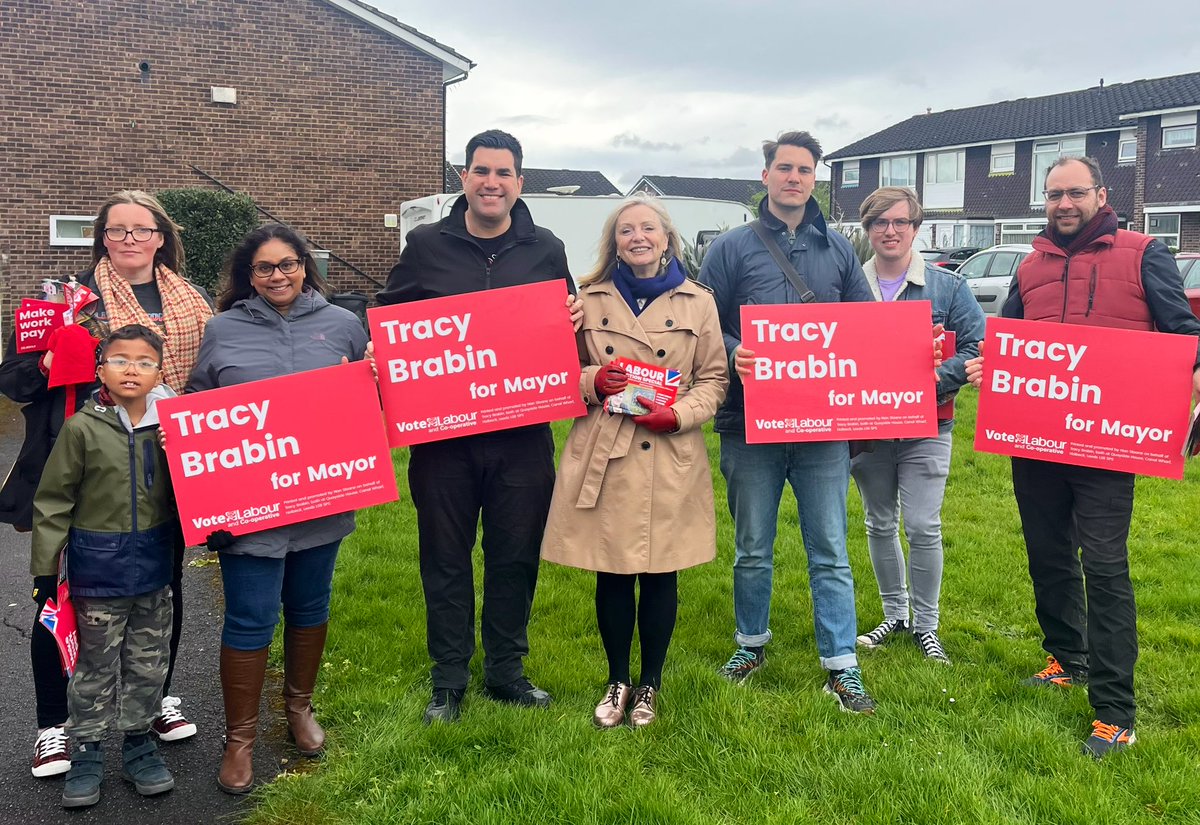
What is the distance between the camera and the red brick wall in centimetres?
1630

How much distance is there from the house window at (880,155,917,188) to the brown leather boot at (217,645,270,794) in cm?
4924

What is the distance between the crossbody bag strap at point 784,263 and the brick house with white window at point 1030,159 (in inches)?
1444

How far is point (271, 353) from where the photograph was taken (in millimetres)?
3779

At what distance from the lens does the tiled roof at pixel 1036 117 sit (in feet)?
126

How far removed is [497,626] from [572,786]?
1022 mm

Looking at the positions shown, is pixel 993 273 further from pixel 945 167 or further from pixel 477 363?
pixel 945 167

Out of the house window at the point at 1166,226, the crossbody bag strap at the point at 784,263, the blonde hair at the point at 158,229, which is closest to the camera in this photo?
the blonde hair at the point at 158,229

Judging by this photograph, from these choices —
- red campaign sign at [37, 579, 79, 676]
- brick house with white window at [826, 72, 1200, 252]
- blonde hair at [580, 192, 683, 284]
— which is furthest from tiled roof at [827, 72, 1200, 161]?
red campaign sign at [37, 579, 79, 676]

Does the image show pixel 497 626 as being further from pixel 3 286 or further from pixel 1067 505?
pixel 3 286

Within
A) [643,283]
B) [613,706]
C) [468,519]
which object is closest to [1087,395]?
[643,283]

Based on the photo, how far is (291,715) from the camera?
401cm

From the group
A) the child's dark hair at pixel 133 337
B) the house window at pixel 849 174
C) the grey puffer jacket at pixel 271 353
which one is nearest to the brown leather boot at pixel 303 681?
the grey puffer jacket at pixel 271 353

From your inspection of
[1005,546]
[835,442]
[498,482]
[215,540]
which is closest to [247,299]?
[215,540]

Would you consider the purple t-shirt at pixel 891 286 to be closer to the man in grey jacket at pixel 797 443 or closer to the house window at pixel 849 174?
the man in grey jacket at pixel 797 443
